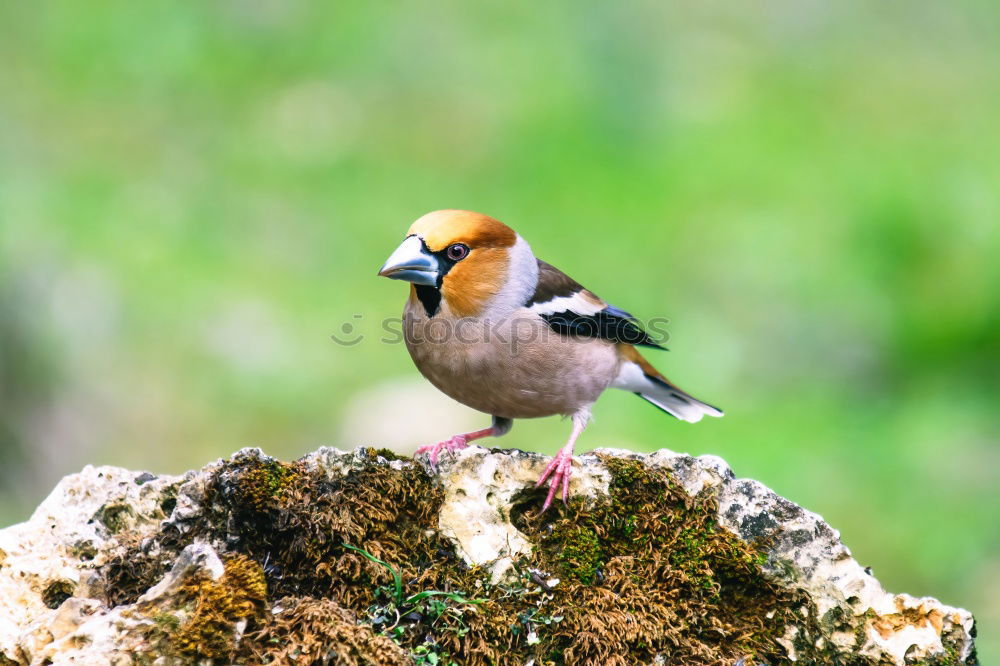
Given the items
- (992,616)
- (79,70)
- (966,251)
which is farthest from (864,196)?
(79,70)

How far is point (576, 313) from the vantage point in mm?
5492

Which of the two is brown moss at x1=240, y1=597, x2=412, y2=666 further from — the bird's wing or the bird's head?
the bird's wing

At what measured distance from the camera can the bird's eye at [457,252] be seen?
5.05 m

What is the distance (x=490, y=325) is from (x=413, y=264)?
55 centimetres

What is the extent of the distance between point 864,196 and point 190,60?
8208mm

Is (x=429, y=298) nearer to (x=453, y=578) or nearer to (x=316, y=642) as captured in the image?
(x=453, y=578)

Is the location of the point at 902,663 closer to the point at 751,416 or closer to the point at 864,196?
the point at 751,416

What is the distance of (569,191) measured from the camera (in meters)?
11.3

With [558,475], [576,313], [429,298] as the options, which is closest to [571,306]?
[576,313]

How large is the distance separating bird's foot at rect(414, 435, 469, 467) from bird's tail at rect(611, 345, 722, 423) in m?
1.30

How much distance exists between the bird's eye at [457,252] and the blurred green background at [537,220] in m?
3.69

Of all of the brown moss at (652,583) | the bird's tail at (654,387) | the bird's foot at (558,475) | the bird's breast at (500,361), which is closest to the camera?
the brown moss at (652,583)

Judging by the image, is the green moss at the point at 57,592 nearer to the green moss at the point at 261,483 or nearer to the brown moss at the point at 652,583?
the green moss at the point at 261,483

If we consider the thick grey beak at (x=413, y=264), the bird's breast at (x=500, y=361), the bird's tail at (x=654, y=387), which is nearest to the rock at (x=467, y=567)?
the bird's breast at (x=500, y=361)
